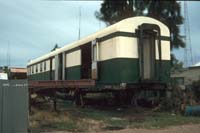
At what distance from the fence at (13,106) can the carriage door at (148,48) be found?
7.82 m

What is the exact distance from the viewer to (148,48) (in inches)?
664

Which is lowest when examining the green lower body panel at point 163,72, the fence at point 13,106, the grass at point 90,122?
the grass at point 90,122

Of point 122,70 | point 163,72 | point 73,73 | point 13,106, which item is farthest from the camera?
point 73,73

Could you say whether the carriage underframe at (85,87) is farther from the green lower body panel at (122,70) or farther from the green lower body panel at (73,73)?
the green lower body panel at (73,73)

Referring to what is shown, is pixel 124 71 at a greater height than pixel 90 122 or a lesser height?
greater

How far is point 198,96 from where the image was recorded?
815 inches

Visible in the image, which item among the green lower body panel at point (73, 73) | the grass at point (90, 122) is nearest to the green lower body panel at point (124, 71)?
the grass at point (90, 122)

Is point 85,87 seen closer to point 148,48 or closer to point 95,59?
point 95,59

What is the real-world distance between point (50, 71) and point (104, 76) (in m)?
9.87

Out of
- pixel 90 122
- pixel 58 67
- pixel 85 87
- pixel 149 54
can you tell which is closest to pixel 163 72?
pixel 149 54

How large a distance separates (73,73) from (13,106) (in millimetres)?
11695

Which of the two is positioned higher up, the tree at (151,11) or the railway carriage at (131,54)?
the tree at (151,11)

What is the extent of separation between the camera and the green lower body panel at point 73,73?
803 inches

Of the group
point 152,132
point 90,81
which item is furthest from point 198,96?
point 152,132
